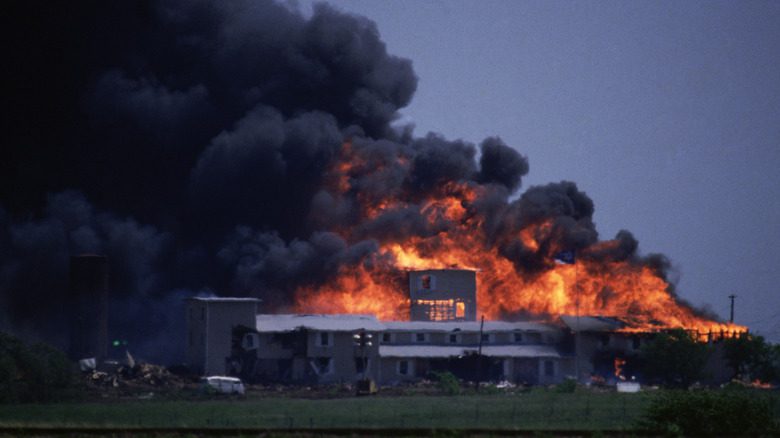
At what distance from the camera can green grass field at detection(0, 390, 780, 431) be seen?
58.8m

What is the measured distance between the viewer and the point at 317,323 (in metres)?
102

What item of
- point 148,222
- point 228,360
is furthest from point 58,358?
point 148,222

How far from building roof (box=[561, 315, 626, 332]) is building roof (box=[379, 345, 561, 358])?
256cm

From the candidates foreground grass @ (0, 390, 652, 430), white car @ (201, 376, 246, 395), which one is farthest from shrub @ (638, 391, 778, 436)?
white car @ (201, 376, 246, 395)

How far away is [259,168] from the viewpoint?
121 meters

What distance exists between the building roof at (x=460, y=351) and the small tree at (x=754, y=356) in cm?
1309

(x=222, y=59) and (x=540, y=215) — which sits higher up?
(x=222, y=59)

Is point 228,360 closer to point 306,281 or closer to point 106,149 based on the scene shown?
point 306,281

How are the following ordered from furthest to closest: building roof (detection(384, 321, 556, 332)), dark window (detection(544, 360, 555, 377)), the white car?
building roof (detection(384, 321, 556, 332)) < dark window (detection(544, 360, 555, 377)) < the white car

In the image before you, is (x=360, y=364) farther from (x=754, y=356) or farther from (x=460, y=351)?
(x=754, y=356)

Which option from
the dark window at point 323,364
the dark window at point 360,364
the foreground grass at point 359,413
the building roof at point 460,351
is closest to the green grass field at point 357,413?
the foreground grass at point 359,413

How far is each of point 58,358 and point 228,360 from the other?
1887 centimetres

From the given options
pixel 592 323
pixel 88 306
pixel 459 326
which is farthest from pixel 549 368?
pixel 88 306

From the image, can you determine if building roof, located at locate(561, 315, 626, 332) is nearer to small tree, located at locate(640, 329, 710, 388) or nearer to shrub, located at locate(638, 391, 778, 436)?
small tree, located at locate(640, 329, 710, 388)
